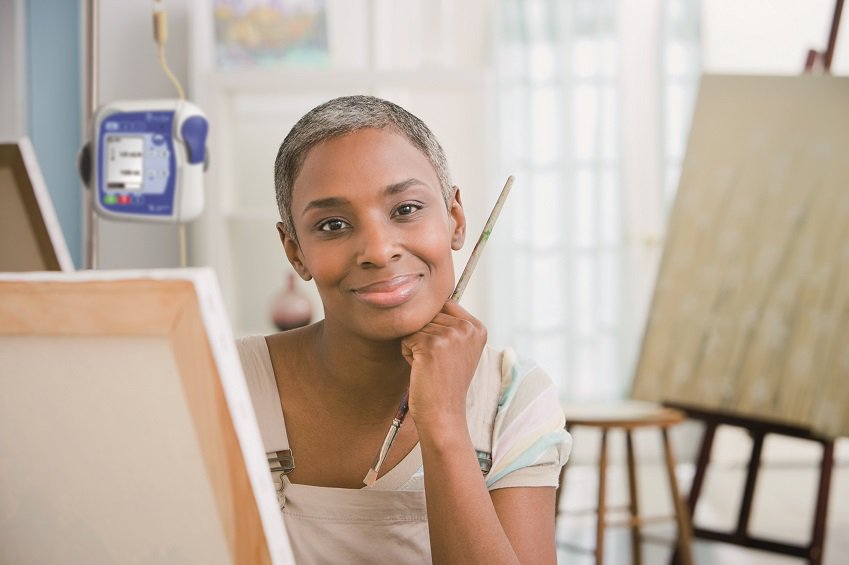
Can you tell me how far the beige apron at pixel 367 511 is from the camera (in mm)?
1063

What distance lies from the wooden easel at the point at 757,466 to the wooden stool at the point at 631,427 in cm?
6

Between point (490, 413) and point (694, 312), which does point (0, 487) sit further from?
point (694, 312)

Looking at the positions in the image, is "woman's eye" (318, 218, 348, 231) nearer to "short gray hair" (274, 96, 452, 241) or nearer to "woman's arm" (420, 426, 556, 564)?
"short gray hair" (274, 96, 452, 241)

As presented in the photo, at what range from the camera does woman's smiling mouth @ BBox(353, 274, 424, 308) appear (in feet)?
3.35

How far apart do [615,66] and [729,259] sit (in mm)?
1862

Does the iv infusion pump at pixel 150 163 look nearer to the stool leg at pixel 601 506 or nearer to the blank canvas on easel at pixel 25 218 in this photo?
the blank canvas on easel at pixel 25 218

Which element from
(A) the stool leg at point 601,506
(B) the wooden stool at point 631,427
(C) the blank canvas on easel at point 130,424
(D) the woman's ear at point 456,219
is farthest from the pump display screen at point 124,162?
(A) the stool leg at point 601,506

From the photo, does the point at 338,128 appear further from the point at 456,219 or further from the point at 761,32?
the point at 761,32

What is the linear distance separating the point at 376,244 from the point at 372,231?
15 millimetres

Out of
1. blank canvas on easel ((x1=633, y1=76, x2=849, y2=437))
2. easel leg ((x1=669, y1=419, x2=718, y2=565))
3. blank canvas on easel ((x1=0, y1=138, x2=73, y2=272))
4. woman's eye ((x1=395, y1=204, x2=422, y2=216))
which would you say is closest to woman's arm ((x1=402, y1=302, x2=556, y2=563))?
woman's eye ((x1=395, y1=204, x2=422, y2=216))

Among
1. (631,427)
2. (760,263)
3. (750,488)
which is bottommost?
(750,488)

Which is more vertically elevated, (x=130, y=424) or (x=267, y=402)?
(x=130, y=424)

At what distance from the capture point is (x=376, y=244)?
997 millimetres

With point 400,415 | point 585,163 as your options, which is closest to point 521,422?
point 400,415
